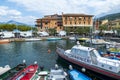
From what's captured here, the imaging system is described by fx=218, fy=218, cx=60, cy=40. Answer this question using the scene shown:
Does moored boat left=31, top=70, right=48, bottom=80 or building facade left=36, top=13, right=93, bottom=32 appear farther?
building facade left=36, top=13, right=93, bottom=32

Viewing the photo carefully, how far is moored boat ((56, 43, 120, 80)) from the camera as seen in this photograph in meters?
34.8

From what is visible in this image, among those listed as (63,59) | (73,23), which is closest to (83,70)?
(63,59)

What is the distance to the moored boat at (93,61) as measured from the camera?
3478 cm

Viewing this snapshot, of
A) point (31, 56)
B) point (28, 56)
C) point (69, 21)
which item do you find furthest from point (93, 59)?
point (69, 21)

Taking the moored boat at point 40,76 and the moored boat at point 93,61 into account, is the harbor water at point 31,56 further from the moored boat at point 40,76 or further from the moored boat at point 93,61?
the moored boat at point 40,76

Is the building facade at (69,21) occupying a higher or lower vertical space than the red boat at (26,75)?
higher

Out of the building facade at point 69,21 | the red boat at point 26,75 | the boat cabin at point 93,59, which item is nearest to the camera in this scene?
the red boat at point 26,75

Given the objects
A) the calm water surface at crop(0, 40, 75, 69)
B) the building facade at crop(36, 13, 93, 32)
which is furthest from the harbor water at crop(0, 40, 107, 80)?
the building facade at crop(36, 13, 93, 32)

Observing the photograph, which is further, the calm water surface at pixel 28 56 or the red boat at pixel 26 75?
the calm water surface at pixel 28 56

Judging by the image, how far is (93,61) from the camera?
39.8 metres

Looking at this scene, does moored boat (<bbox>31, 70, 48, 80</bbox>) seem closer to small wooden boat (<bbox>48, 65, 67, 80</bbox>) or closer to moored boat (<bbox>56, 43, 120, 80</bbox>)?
small wooden boat (<bbox>48, 65, 67, 80</bbox>)

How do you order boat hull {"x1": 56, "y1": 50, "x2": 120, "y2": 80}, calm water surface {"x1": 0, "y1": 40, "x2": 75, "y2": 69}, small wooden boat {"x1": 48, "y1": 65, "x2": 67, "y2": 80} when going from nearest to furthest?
small wooden boat {"x1": 48, "y1": 65, "x2": 67, "y2": 80} → boat hull {"x1": 56, "y1": 50, "x2": 120, "y2": 80} → calm water surface {"x1": 0, "y1": 40, "x2": 75, "y2": 69}

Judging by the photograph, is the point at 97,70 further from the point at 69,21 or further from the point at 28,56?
the point at 69,21

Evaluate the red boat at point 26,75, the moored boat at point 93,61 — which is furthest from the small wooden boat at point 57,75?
the moored boat at point 93,61
